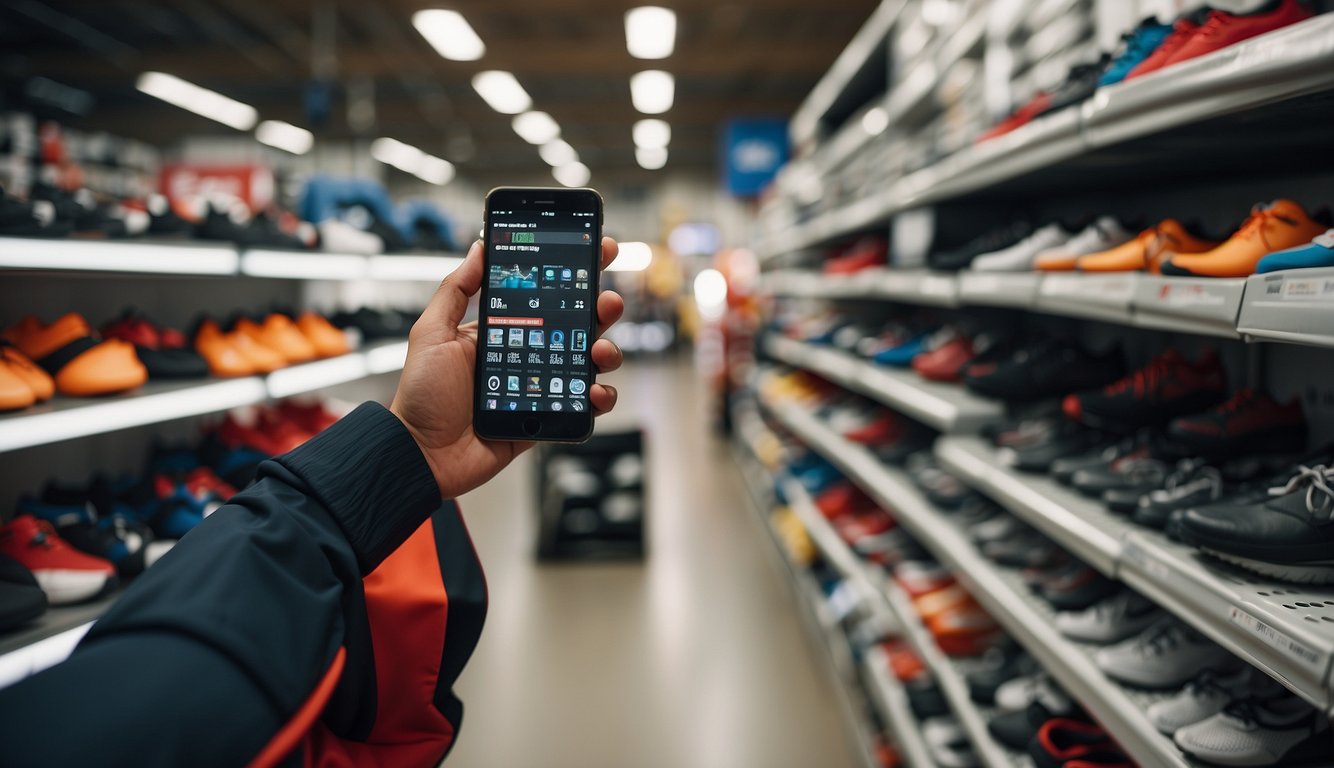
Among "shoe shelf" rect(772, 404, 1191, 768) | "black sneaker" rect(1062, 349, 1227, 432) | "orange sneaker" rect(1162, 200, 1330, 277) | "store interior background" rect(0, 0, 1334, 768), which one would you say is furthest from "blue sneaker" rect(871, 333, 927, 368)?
"orange sneaker" rect(1162, 200, 1330, 277)

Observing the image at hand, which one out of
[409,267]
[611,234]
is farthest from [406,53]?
[409,267]

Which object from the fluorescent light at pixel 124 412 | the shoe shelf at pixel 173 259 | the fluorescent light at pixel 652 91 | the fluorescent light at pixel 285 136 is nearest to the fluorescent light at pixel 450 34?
the fluorescent light at pixel 652 91

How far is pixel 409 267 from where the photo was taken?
12.0 ft

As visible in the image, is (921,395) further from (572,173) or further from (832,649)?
(572,173)

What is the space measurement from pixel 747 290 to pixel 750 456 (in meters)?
2.28

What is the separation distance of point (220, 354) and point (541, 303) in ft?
4.97

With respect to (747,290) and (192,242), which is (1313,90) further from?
(747,290)

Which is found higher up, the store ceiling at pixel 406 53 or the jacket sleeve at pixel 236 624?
the store ceiling at pixel 406 53

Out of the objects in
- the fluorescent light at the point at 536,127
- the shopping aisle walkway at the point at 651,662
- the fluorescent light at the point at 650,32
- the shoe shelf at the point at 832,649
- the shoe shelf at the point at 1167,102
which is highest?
the fluorescent light at the point at 536,127

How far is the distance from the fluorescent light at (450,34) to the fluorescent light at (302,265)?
493 cm

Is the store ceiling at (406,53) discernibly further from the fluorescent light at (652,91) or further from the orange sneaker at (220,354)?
the orange sneaker at (220,354)

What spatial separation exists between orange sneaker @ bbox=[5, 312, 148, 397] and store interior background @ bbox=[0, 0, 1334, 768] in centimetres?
14

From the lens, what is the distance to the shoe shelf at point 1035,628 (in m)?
1.19

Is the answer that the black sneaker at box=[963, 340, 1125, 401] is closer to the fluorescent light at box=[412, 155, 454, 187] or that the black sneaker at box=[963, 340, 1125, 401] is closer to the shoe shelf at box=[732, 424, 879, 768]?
the shoe shelf at box=[732, 424, 879, 768]
